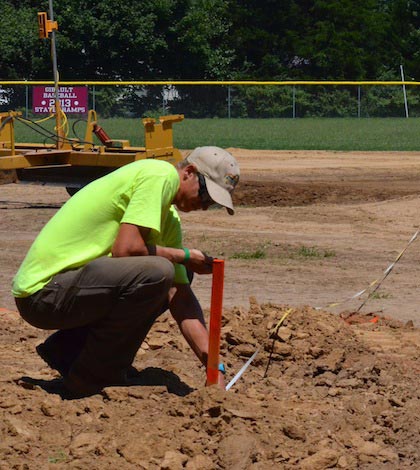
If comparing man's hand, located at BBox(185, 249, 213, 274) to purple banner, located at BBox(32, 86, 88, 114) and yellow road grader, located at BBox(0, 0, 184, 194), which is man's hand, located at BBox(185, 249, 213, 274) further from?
purple banner, located at BBox(32, 86, 88, 114)

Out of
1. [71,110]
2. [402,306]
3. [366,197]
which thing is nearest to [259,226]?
[366,197]

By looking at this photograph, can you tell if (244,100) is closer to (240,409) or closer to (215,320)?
(215,320)

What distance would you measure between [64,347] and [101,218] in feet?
3.43

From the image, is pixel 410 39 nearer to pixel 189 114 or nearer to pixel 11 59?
pixel 11 59

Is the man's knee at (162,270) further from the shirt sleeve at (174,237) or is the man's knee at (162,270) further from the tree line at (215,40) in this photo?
the tree line at (215,40)

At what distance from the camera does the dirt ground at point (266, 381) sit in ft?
17.9

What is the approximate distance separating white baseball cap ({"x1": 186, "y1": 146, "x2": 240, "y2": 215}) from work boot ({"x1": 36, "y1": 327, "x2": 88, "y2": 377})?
1277 millimetres

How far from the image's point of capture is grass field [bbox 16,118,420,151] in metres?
29.3

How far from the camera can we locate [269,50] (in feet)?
190

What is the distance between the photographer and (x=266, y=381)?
704 centimetres

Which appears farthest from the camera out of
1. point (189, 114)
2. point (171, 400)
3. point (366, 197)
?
point (189, 114)

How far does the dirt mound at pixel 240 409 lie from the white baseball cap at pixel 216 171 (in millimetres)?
1046

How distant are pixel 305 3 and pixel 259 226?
160 feet

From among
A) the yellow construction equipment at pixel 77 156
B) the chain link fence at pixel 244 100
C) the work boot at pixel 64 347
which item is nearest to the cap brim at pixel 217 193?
the work boot at pixel 64 347
